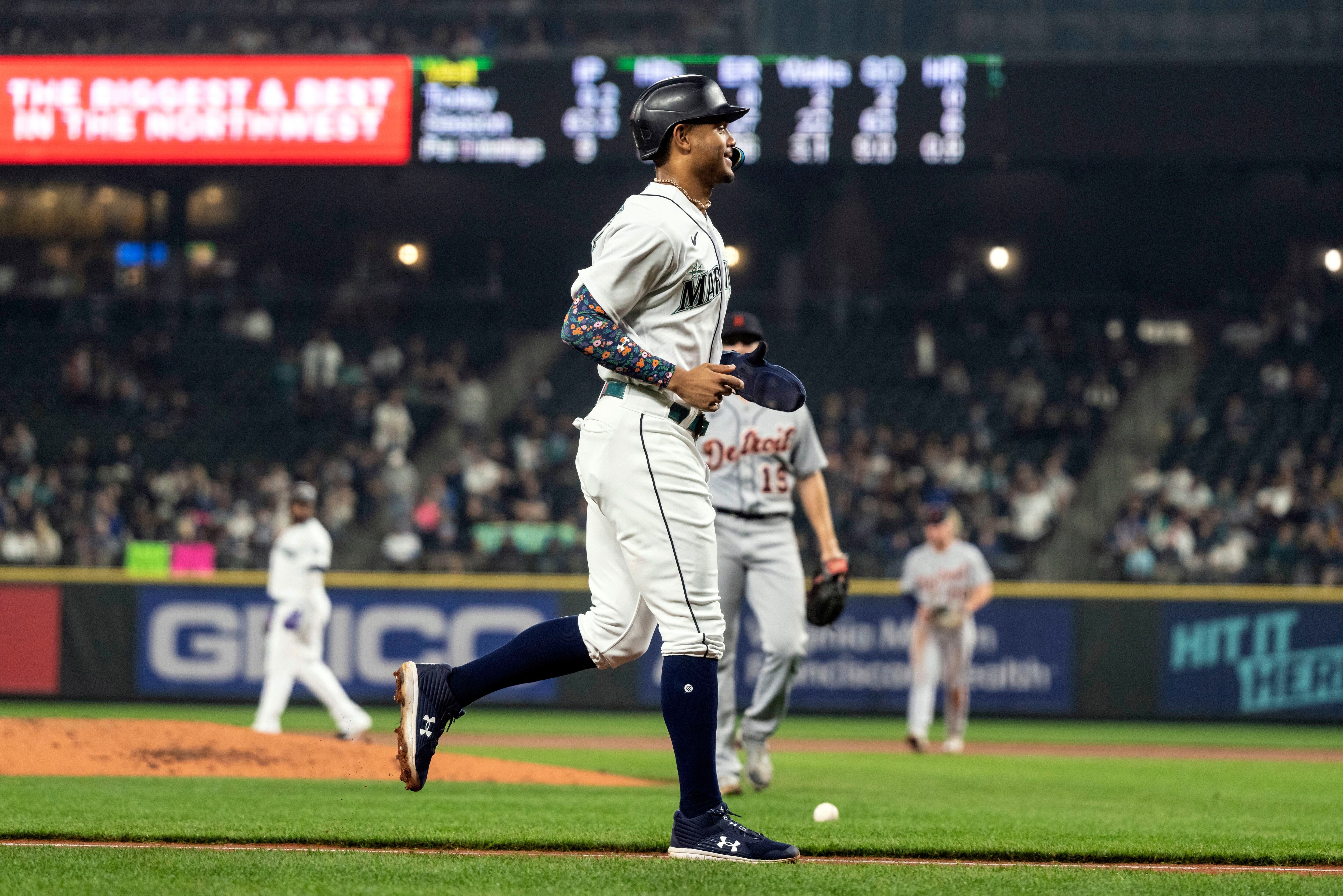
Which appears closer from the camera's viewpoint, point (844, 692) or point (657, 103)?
point (657, 103)

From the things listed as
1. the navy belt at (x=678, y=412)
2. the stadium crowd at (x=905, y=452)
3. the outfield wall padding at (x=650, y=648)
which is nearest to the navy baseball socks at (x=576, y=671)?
the navy belt at (x=678, y=412)

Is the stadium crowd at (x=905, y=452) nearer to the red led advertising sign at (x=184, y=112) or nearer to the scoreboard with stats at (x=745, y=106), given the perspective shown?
the scoreboard with stats at (x=745, y=106)

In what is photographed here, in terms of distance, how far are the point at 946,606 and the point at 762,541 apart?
5.62m

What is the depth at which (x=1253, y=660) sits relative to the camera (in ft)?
53.4

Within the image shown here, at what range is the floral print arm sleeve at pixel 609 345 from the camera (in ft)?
14.2

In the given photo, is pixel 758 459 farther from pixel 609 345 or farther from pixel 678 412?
pixel 609 345

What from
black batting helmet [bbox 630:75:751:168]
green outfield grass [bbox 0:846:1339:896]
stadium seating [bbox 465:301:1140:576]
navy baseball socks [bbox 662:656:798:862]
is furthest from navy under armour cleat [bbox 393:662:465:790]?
stadium seating [bbox 465:301:1140:576]

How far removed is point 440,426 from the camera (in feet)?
71.7

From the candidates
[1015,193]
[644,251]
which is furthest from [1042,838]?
[1015,193]

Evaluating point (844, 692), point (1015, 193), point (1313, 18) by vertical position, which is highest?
point (1313, 18)

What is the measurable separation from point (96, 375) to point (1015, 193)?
14586mm

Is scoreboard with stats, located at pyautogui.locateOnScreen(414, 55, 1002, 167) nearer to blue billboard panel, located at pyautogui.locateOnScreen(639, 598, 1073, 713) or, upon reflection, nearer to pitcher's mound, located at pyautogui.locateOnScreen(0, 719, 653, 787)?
blue billboard panel, located at pyautogui.locateOnScreen(639, 598, 1073, 713)

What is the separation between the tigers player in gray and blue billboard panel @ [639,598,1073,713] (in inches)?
341

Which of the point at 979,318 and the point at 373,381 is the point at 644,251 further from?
the point at 979,318
